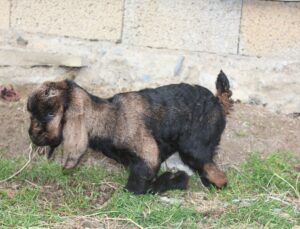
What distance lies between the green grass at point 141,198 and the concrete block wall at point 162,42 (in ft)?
2.95

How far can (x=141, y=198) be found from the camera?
16.7 ft

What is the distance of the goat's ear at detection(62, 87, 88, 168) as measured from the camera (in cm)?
497

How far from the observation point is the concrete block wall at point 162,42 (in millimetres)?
6355

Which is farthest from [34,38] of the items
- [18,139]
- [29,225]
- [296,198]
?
[296,198]

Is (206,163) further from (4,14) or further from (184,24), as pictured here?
(4,14)

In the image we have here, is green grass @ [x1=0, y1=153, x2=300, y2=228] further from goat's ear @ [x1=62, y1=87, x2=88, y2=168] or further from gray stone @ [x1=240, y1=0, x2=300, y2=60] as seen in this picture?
gray stone @ [x1=240, y1=0, x2=300, y2=60]

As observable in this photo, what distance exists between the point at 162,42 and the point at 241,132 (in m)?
1.09

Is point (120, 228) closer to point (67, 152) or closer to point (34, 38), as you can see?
point (67, 152)

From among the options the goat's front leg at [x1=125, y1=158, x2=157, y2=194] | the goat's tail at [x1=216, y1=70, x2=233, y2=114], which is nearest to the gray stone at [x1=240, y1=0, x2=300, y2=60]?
the goat's tail at [x1=216, y1=70, x2=233, y2=114]

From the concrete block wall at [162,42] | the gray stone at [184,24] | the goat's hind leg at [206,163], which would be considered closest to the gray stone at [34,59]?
the concrete block wall at [162,42]

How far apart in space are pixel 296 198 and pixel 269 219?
0.62m

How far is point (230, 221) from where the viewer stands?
15.6ft

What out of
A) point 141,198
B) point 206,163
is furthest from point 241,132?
point 141,198

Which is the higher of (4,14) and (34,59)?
(4,14)
